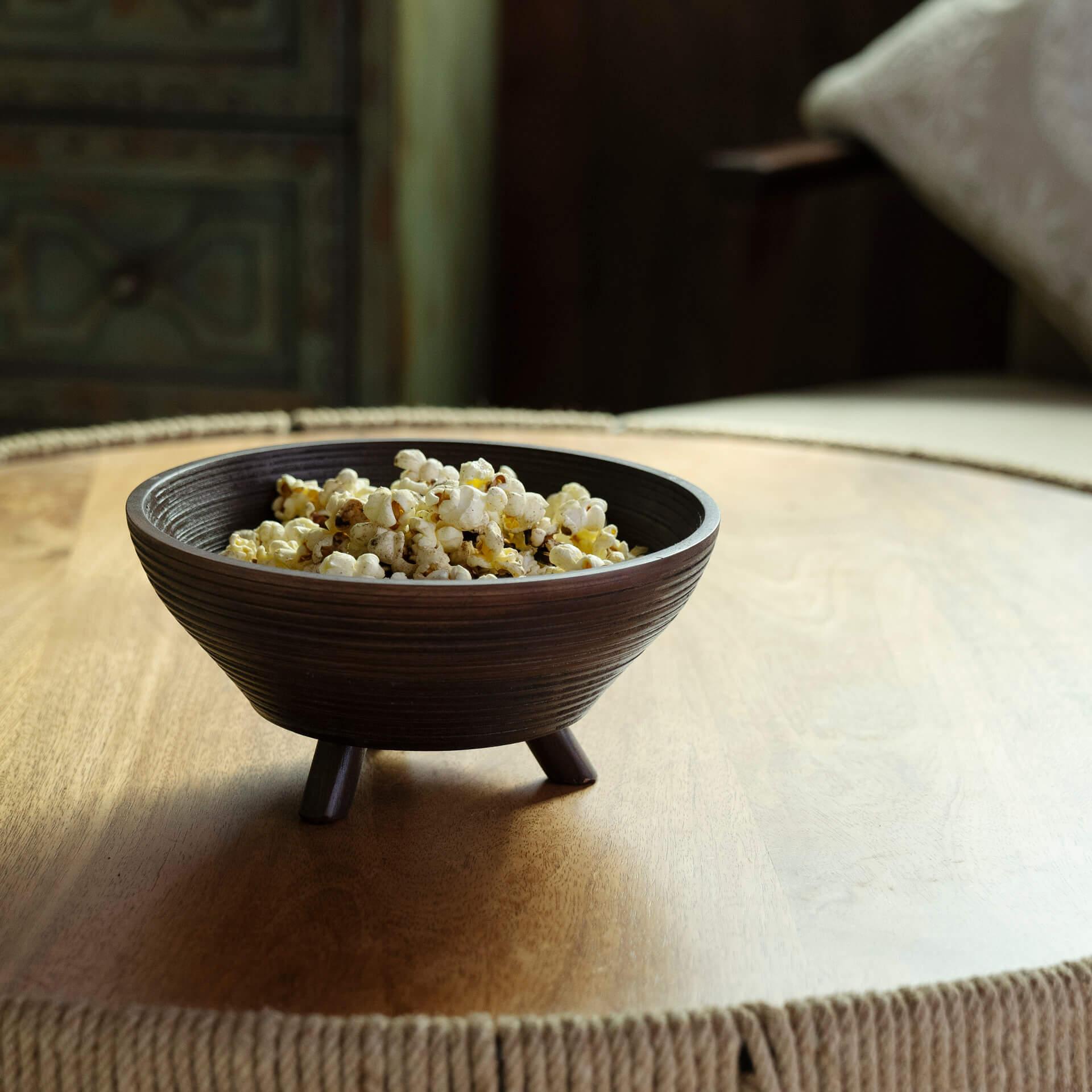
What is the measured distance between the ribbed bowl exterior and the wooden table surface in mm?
21

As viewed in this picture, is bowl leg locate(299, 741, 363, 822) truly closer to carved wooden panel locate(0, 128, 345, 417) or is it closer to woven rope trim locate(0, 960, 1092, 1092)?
woven rope trim locate(0, 960, 1092, 1092)

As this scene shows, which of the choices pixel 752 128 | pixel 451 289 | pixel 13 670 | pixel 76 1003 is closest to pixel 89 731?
pixel 13 670

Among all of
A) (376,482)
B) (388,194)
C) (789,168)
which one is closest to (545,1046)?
(376,482)

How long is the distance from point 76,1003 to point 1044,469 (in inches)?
30.5

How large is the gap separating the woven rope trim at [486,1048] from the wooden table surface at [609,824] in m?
0.01

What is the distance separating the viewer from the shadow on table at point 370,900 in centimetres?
35

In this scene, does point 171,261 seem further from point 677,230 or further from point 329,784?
point 329,784

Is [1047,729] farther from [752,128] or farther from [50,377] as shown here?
[752,128]

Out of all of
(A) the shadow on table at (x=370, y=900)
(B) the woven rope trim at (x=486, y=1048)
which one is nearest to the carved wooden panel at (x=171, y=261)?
(A) the shadow on table at (x=370, y=900)

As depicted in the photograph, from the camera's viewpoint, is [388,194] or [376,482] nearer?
[376,482]

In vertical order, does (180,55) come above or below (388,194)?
above

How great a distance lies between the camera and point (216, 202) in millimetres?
1633

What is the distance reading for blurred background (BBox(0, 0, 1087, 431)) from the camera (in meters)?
1.57

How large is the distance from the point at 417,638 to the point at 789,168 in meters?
1.18
